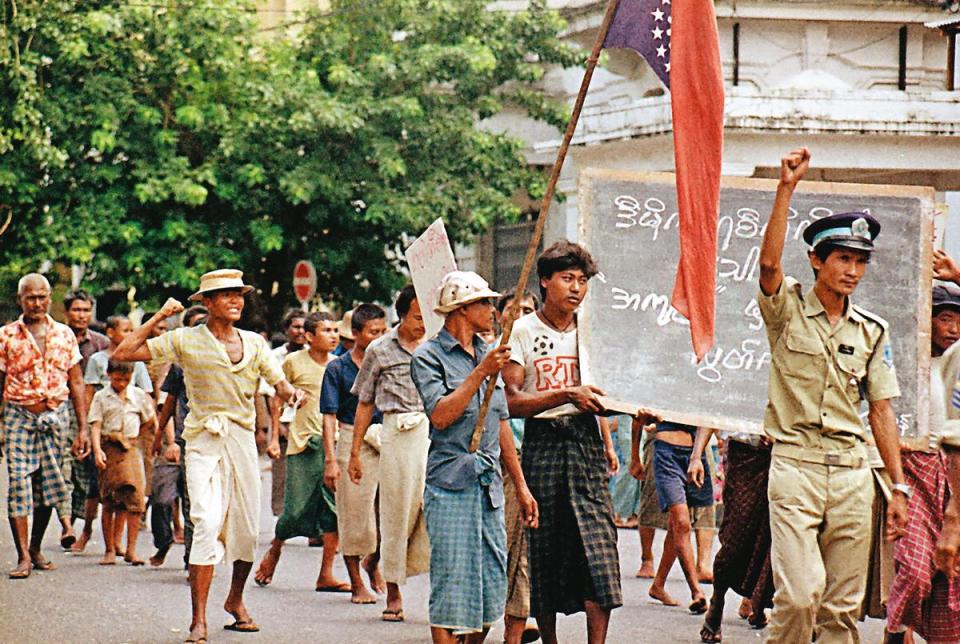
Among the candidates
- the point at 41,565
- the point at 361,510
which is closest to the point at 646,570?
the point at 361,510

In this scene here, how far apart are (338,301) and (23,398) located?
13681 millimetres

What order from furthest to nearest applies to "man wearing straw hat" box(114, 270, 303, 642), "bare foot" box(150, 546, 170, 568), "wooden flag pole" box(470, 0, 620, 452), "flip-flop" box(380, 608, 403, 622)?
"bare foot" box(150, 546, 170, 568) < "flip-flop" box(380, 608, 403, 622) < "man wearing straw hat" box(114, 270, 303, 642) < "wooden flag pole" box(470, 0, 620, 452)

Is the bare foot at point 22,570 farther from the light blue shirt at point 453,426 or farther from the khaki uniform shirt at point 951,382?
the khaki uniform shirt at point 951,382

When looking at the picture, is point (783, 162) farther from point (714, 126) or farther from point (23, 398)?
point (23, 398)

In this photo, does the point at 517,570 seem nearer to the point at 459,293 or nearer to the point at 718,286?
the point at 459,293

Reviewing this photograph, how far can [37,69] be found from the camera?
22.5 m

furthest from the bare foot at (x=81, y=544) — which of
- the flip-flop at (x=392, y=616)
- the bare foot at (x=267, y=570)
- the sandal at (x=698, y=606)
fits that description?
the sandal at (x=698, y=606)

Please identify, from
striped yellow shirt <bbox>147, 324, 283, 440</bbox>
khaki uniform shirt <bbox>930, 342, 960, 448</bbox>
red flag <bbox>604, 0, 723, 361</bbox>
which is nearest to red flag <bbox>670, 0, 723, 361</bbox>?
red flag <bbox>604, 0, 723, 361</bbox>

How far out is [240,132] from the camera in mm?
22844

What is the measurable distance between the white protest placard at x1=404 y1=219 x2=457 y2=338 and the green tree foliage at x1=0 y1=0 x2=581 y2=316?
1367cm

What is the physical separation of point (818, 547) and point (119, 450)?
721 cm

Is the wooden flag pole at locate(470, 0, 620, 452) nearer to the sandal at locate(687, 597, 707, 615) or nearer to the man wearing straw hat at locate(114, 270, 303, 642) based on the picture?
the man wearing straw hat at locate(114, 270, 303, 642)

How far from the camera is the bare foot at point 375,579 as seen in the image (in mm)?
11312

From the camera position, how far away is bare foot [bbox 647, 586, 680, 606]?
34.8ft
